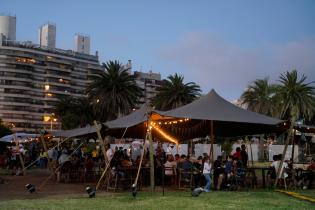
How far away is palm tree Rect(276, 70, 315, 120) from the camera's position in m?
46.0

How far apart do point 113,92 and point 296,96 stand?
746 inches

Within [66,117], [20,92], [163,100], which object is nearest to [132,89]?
[163,100]

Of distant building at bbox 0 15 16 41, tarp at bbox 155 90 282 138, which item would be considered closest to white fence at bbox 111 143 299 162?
tarp at bbox 155 90 282 138

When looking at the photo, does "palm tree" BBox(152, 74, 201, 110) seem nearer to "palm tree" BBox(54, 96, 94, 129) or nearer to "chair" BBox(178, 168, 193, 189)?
"palm tree" BBox(54, 96, 94, 129)

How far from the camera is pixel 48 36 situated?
136 metres

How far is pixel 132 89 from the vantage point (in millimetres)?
49938

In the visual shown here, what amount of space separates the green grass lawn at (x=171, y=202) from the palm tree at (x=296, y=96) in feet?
115

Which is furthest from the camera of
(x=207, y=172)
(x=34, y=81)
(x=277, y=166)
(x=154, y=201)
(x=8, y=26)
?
(x=8, y=26)

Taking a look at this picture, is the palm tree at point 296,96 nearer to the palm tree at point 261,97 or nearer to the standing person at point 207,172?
the palm tree at point 261,97

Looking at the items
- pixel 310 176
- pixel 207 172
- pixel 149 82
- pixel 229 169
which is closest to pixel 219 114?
pixel 229 169

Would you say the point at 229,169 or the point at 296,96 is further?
the point at 296,96

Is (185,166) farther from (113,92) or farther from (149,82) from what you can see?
(149,82)

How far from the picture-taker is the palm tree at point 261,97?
4994cm

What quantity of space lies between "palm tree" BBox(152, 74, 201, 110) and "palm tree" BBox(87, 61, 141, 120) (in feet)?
9.72
